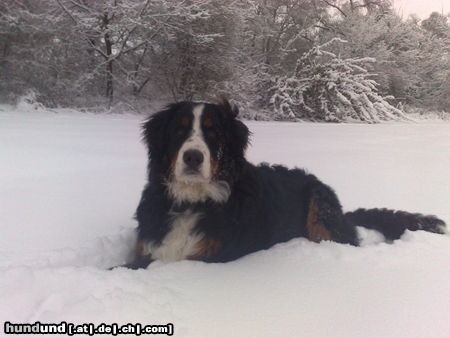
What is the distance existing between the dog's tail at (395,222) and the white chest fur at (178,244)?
1659 millimetres

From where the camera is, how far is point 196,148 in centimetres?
279

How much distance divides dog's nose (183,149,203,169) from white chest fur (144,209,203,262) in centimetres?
37

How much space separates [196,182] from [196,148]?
10.2 inches

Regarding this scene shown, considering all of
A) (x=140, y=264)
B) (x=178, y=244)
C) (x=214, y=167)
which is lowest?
(x=140, y=264)

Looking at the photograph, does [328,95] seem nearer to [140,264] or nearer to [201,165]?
[201,165]

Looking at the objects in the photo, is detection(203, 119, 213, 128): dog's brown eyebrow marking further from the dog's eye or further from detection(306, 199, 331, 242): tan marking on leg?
detection(306, 199, 331, 242): tan marking on leg

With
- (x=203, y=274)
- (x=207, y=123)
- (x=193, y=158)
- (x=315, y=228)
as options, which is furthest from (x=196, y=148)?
(x=315, y=228)

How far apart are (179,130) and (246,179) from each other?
2.12 ft

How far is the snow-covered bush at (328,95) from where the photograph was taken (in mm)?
17328

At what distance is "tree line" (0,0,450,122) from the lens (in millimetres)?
14375

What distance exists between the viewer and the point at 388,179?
5.49 metres

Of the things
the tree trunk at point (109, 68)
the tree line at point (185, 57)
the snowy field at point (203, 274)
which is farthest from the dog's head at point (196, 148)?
the tree trunk at point (109, 68)

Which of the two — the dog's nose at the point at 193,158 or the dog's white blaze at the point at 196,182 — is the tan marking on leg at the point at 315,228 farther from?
the dog's nose at the point at 193,158

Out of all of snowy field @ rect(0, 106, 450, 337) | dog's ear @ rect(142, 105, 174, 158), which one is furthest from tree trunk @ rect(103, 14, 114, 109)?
dog's ear @ rect(142, 105, 174, 158)
